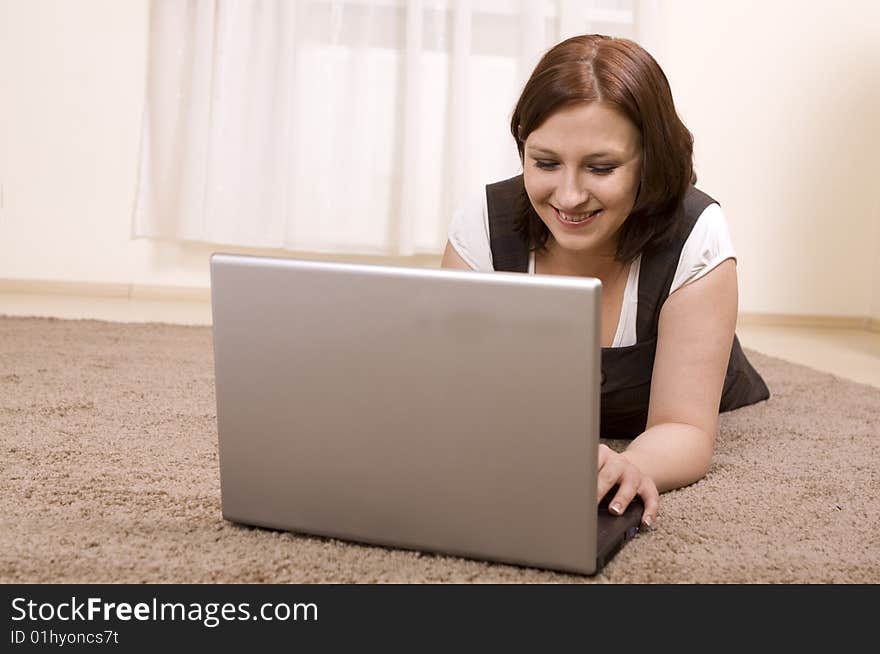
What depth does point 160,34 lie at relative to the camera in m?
2.77

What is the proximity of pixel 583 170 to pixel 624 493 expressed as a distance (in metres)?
0.36

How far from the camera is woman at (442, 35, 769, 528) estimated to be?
1101mm

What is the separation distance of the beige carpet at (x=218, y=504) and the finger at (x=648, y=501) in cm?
2

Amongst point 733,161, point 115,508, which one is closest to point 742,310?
point 733,161

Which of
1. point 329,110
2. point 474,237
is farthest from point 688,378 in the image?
point 329,110

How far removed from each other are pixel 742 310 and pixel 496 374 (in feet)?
8.04

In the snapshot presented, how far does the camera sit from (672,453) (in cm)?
114

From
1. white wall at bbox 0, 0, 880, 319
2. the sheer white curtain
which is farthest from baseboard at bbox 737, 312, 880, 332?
the sheer white curtain

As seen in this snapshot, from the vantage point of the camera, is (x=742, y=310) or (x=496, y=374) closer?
(x=496, y=374)

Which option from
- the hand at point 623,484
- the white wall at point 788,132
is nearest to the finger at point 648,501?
the hand at point 623,484

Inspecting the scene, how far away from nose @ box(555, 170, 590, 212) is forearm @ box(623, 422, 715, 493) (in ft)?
0.90

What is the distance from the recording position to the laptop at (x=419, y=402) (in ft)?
2.47

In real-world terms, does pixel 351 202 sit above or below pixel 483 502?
above
